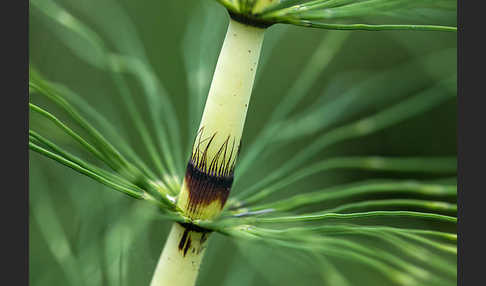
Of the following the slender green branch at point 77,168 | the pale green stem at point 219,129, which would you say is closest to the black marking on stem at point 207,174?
the pale green stem at point 219,129

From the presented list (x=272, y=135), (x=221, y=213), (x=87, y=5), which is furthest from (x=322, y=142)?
(x=87, y=5)

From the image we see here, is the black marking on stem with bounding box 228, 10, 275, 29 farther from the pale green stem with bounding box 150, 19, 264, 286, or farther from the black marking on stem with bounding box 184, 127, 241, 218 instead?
the black marking on stem with bounding box 184, 127, 241, 218

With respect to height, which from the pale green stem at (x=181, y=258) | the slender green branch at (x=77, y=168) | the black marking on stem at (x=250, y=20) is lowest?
the pale green stem at (x=181, y=258)

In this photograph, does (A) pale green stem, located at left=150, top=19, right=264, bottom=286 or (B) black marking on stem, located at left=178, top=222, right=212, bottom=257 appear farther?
(B) black marking on stem, located at left=178, top=222, right=212, bottom=257

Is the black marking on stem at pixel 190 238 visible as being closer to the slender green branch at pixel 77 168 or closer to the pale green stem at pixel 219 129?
the pale green stem at pixel 219 129

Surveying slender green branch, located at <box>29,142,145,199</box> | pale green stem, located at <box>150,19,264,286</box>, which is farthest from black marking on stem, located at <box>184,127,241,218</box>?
slender green branch, located at <box>29,142,145,199</box>

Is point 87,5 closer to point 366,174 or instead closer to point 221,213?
point 221,213

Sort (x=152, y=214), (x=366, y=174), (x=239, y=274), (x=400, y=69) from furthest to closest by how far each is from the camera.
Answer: (x=366, y=174) → (x=400, y=69) → (x=239, y=274) → (x=152, y=214)

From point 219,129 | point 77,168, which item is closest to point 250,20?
point 219,129

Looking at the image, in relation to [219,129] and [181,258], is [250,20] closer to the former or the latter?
[219,129]

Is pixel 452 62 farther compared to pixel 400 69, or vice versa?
pixel 400 69

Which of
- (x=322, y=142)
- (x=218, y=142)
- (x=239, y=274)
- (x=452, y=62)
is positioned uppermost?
(x=452, y=62)
